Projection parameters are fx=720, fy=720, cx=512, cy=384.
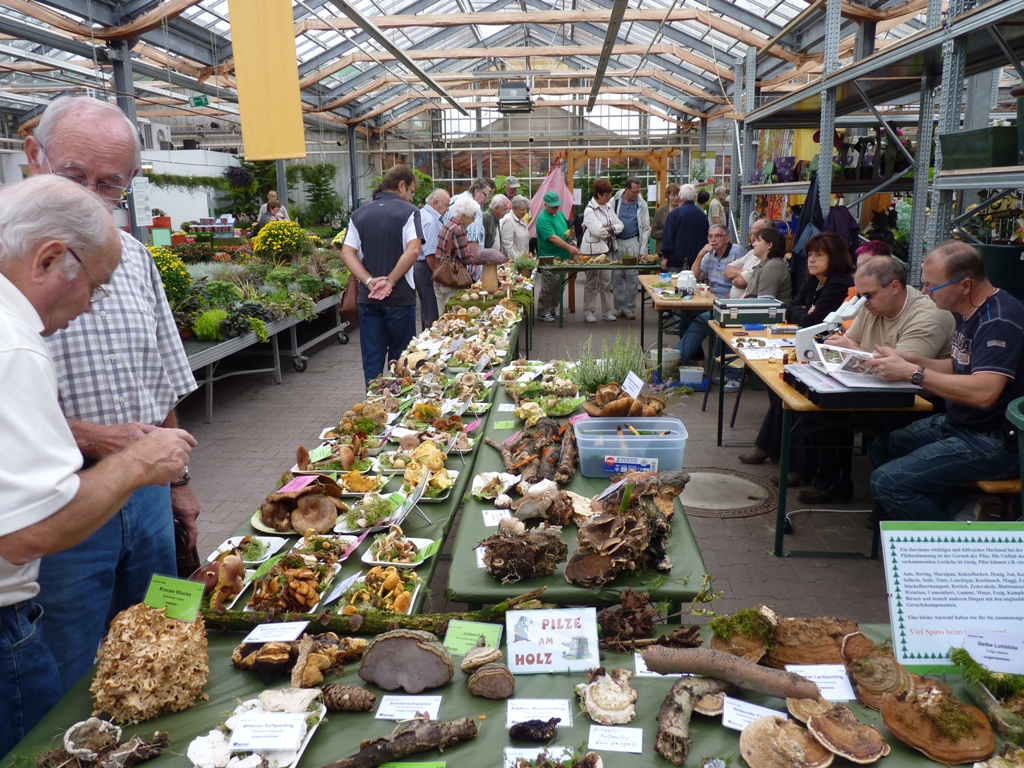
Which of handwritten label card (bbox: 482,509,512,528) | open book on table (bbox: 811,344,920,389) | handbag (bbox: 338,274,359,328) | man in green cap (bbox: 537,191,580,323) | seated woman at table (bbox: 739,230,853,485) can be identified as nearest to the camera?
handwritten label card (bbox: 482,509,512,528)

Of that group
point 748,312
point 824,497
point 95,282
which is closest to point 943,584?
point 95,282

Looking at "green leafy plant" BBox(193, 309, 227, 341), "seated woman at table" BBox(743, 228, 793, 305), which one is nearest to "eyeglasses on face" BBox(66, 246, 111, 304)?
"green leafy plant" BBox(193, 309, 227, 341)

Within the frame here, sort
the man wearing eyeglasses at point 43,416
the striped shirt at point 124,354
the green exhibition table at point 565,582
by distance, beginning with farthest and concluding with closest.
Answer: the green exhibition table at point 565,582 → the striped shirt at point 124,354 → the man wearing eyeglasses at point 43,416

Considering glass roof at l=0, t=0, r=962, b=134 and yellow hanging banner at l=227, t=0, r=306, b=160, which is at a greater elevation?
glass roof at l=0, t=0, r=962, b=134

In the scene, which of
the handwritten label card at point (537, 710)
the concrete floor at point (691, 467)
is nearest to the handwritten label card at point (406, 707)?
the handwritten label card at point (537, 710)

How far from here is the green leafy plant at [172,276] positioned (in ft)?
21.0

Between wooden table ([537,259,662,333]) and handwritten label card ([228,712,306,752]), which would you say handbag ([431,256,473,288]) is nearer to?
wooden table ([537,259,662,333])

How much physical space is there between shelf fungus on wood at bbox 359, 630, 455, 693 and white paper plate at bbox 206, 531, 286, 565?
0.72 meters

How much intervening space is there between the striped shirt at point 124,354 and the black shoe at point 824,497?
3.84 m

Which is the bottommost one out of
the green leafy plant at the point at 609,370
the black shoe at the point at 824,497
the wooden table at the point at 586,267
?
the black shoe at the point at 824,497

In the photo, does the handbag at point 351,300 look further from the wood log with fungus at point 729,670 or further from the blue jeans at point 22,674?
the wood log with fungus at point 729,670

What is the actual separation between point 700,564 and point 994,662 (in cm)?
79

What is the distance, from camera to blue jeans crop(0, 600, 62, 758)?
1.60m

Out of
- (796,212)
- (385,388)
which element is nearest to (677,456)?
(385,388)
